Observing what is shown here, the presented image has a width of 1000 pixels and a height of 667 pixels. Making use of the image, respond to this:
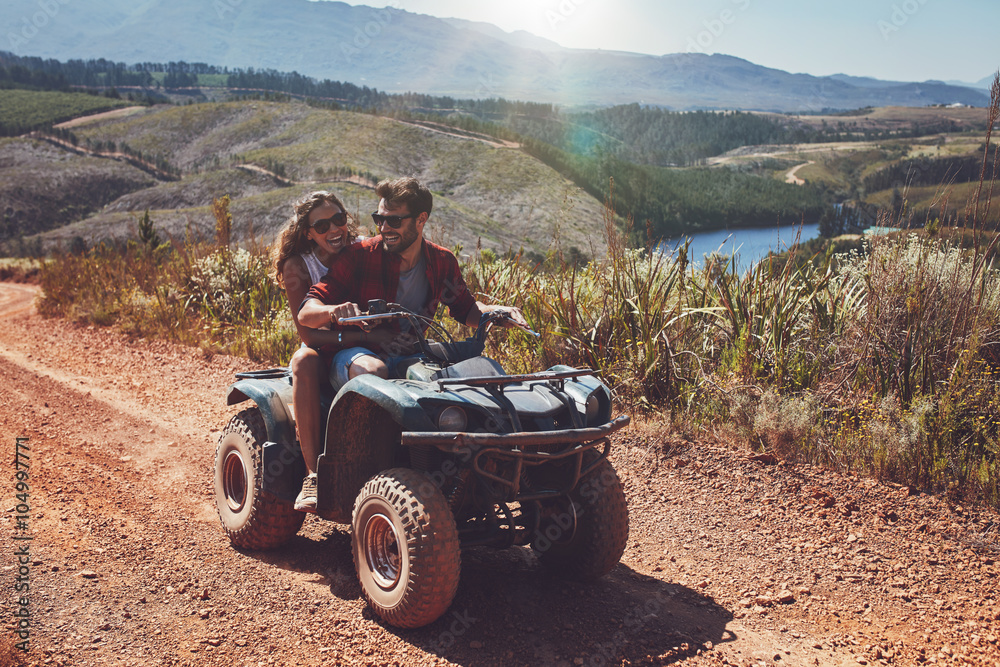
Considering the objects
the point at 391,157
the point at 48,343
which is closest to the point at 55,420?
the point at 48,343

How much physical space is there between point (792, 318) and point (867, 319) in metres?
0.60

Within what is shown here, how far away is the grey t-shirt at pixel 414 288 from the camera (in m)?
4.03

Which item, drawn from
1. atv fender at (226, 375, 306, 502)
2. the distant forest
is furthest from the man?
the distant forest

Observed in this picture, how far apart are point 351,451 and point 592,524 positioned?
126cm

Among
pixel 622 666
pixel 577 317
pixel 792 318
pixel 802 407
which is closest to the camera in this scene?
pixel 622 666

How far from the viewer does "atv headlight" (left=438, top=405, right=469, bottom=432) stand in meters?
3.09

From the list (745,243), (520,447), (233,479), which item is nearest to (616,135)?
(745,243)

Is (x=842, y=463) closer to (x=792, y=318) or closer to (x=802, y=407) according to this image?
(x=802, y=407)

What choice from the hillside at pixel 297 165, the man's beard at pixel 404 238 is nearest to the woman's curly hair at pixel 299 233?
the man's beard at pixel 404 238

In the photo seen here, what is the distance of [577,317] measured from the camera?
6.81 metres

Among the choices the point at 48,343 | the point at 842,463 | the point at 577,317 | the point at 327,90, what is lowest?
the point at 48,343

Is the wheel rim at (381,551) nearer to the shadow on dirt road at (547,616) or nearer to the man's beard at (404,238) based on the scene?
the shadow on dirt road at (547,616)

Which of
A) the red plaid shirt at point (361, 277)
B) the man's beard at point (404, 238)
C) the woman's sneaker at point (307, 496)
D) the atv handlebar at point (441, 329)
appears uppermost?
the man's beard at point (404, 238)

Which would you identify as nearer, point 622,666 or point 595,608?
point 622,666
